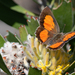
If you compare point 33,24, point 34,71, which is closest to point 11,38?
point 33,24

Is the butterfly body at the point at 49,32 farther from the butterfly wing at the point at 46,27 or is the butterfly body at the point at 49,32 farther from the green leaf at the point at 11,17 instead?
the green leaf at the point at 11,17

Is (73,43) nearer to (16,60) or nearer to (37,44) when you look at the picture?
(37,44)

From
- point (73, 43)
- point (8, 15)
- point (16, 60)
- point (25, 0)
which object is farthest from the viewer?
point (25, 0)

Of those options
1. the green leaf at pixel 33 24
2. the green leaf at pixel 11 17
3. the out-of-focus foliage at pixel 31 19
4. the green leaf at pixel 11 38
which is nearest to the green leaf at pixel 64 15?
the out-of-focus foliage at pixel 31 19

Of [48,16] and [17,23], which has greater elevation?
[48,16]

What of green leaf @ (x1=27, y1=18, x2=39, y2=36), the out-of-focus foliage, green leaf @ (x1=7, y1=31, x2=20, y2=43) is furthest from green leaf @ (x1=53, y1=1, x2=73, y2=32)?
green leaf @ (x1=7, y1=31, x2=20, y2=43)

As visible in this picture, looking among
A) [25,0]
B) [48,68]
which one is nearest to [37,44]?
[48,68]
